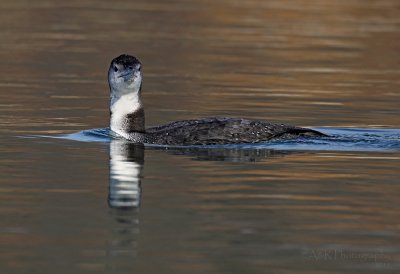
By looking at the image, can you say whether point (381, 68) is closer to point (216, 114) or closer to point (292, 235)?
point (216, 114)

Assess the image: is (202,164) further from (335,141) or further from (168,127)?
(335,141)

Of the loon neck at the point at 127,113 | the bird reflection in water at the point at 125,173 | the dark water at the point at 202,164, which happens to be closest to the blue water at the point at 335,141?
the dark water at the point at 202,164

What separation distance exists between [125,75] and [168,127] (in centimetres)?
79

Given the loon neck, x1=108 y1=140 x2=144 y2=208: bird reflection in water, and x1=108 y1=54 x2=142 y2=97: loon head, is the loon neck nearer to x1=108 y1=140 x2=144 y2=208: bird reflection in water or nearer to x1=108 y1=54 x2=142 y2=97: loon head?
x1=108 y1=54 x2=142 y2=97: loon head

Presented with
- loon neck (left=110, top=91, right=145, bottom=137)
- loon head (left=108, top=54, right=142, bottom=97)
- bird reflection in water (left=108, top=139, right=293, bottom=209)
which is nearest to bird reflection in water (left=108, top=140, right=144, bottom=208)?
bird reflection in water (left=108, top=139, right=293, bottom=209)

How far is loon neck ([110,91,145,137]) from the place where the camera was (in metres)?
15.4

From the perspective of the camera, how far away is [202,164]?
13.8 metres

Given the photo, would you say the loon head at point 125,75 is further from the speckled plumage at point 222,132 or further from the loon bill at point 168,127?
the speckled plumage at point 222,132

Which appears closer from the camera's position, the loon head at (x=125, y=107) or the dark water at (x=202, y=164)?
the dark water at (x=202, y=164)

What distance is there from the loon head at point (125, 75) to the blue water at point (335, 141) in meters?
0.59

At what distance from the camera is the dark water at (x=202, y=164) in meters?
9.91

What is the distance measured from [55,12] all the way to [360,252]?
25.0 metres

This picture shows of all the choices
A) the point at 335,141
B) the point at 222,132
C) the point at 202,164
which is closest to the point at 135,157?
the point at 202,164

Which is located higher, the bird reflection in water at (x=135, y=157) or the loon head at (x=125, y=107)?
the loon head at (x=125, y=107)
